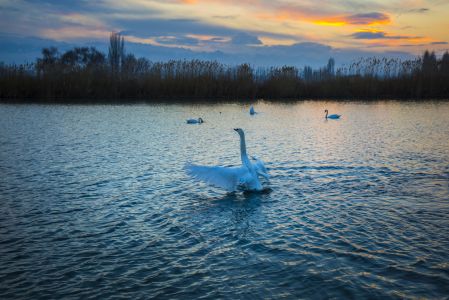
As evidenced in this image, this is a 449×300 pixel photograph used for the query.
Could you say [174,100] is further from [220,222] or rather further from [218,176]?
[220,222]

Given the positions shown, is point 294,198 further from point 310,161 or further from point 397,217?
point 310,161

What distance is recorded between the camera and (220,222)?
684 cm

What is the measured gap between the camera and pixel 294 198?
7.95 meters

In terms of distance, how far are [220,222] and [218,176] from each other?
1327 millimetres

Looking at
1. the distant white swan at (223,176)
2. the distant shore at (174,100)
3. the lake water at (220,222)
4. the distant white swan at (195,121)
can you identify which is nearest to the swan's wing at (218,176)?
the distant white swan at (223,176)

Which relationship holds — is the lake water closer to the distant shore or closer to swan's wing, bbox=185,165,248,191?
swan's wing, bbox=185,165,248,191

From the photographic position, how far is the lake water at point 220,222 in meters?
4.81

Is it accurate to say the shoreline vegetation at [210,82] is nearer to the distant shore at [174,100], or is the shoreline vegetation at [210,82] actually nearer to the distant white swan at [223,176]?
the distant shore at [174,100]

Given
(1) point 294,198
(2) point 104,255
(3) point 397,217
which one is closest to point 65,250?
(2) point 104,255

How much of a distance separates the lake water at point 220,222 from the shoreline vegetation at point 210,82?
17.0 m

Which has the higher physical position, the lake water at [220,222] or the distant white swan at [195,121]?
the distant white swan at [195,121]

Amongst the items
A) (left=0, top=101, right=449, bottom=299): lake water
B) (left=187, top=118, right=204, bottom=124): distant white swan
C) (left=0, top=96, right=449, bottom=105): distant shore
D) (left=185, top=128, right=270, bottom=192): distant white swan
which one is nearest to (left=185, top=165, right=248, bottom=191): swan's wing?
(left=185, top=128, right=270, bottom=192): distant white swan

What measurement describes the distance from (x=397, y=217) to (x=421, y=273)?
6.42 ft

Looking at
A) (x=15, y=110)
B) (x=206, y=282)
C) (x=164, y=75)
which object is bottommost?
(x=206, y=282)
